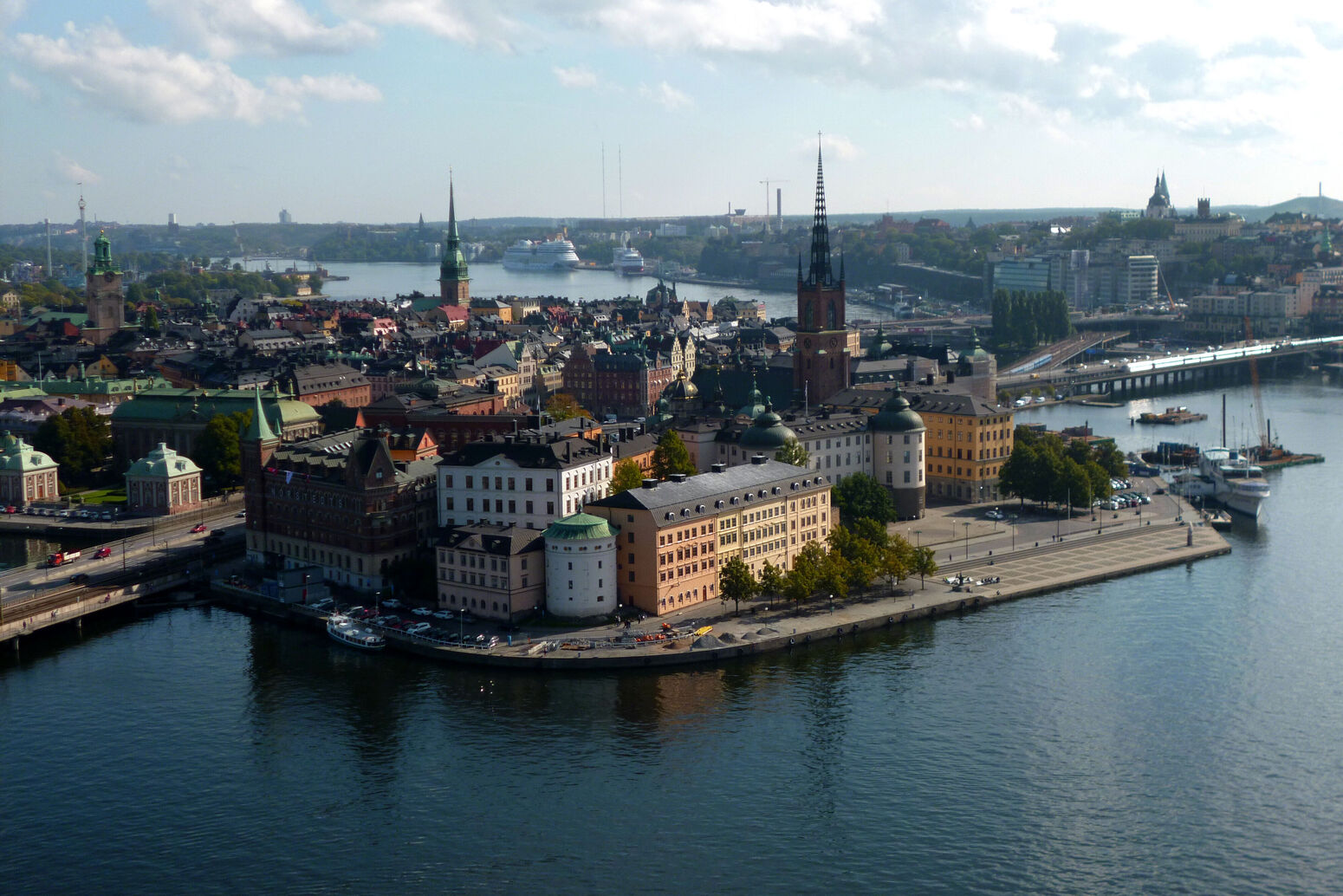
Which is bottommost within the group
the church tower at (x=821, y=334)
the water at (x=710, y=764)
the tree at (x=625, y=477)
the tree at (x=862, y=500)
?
the water at (x=710, y=764)

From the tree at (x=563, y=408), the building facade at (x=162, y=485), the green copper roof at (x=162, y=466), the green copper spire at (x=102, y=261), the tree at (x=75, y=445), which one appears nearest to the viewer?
the building facade at (x=162, y=485)

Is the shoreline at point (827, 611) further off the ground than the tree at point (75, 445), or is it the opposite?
the tree at point (75, 445)

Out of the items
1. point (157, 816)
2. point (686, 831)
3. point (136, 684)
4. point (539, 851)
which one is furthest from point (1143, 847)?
point (136, 684)

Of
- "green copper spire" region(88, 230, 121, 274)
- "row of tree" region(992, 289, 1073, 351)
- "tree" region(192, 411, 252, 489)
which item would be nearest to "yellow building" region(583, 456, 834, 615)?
"tree" region(192, 411, 252, 489)

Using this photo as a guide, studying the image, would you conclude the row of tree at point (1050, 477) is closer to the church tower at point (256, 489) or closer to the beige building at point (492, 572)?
the beige building at point (492, 572)

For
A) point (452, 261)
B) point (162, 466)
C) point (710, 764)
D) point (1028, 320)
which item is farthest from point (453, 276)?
point (710, 764)

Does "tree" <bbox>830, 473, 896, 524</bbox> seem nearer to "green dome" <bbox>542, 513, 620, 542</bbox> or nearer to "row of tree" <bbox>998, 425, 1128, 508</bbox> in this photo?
"row of tree" <bbox>998, 425, 1128, 508</bbox>

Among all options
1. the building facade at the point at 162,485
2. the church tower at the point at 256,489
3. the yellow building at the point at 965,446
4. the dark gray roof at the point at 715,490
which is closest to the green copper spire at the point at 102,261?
the building facade at the point at 162,485
